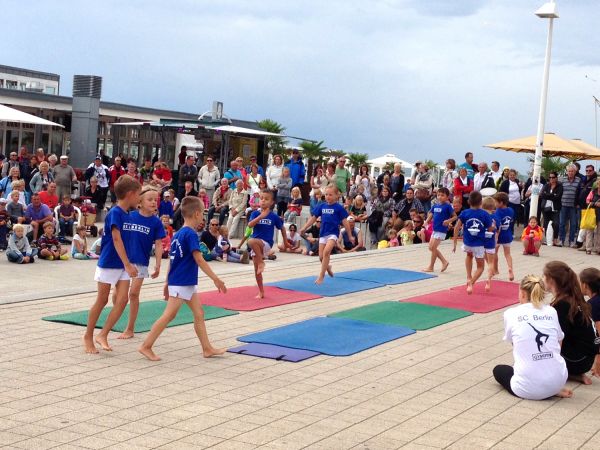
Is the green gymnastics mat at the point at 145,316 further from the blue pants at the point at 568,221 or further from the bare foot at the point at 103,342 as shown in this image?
the blue pants at the point at 568,221

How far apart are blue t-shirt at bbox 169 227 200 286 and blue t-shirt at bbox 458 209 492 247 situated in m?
6.97

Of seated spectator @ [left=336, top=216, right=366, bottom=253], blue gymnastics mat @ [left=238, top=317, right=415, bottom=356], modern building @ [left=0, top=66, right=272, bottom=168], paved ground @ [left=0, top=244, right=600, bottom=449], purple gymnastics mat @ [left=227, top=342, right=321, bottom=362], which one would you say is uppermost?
modern building @ [left=0, top=66, right=272, bottom=168]

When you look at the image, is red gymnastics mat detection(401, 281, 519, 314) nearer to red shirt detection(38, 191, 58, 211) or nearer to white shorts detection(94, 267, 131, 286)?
white shorts detection(94, 267, 131, 286)

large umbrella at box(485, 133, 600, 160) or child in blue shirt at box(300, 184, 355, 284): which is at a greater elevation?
large umbrella at box(485, 133, 600, 160)

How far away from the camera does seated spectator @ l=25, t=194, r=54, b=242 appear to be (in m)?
18.3

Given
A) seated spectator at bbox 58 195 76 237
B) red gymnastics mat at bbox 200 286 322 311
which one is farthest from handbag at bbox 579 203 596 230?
seated spectator at bbox 58 195 76 237

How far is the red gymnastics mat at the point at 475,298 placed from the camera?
43.5 feet

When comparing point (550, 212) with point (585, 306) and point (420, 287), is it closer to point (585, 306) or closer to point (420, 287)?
point (420, 287)

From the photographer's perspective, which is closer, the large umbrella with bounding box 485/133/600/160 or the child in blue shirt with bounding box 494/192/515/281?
the child in blue shirt with bounding box 494/192/515/281

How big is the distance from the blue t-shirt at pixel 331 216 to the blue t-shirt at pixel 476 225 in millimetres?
1929

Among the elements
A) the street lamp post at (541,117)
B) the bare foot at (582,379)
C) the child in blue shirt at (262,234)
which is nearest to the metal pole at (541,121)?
the street lamp post at (541,117)

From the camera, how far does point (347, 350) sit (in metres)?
9.50

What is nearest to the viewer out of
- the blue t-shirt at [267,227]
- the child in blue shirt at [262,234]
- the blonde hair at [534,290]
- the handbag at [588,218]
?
the blonde hair at [534,290]

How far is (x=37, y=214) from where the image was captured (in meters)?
18.4
